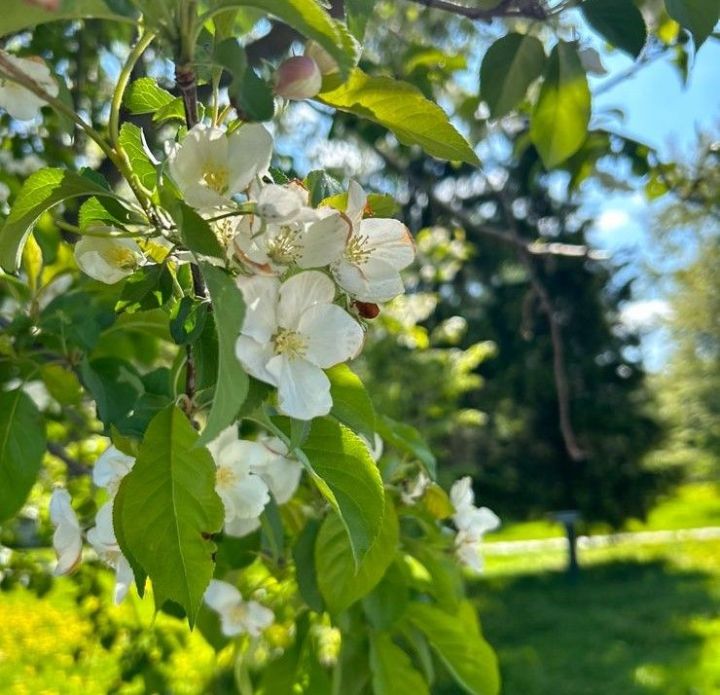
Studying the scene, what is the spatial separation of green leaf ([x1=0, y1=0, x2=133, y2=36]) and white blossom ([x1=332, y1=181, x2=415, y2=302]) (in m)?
0.20

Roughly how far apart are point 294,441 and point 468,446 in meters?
12.0

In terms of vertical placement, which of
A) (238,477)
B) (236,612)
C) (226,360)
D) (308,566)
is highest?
(226,360)

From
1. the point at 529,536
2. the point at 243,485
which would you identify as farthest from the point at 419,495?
the point at 529,536

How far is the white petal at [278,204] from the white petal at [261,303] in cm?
5

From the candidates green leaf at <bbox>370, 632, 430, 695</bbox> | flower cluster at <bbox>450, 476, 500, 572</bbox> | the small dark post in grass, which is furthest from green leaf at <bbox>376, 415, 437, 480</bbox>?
the small dark post in grass

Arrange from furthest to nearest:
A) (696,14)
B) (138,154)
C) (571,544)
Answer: (571,544) < (696,14) < (138,154)

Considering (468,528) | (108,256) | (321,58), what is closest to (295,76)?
(321,58)

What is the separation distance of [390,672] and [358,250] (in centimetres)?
73

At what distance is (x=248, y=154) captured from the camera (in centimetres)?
61

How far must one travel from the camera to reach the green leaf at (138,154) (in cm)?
68

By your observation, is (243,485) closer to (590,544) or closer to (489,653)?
(489,653)

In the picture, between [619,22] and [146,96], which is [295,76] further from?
[619,22]

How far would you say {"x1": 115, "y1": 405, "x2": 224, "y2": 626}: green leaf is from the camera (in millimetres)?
697

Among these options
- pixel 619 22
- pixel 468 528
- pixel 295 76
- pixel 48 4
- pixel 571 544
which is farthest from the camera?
pixel 571 544
